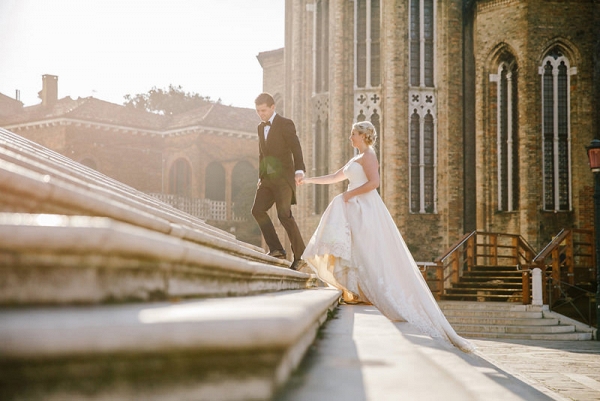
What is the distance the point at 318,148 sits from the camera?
25.5m

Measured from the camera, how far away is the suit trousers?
8.05 meters

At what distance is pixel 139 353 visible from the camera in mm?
1596

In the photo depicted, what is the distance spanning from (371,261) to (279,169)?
1.70m

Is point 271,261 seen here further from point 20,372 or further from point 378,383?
point 20,372

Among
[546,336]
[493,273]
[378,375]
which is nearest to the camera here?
[378,375]

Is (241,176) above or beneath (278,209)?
above

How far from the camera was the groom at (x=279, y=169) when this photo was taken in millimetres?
7984

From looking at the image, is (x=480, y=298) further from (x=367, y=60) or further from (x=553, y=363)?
(x=367, y=60)

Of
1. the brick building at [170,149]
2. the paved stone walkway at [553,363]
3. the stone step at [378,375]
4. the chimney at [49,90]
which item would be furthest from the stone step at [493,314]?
the chimney at [49,90]

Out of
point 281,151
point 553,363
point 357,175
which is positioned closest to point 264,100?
point 281,151

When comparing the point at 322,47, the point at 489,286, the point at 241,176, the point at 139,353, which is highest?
the point at 322,47

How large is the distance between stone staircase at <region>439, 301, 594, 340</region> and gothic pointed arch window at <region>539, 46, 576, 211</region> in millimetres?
6526

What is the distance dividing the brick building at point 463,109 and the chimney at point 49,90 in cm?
2082

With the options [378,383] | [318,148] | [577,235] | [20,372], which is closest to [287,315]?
[378,383]
